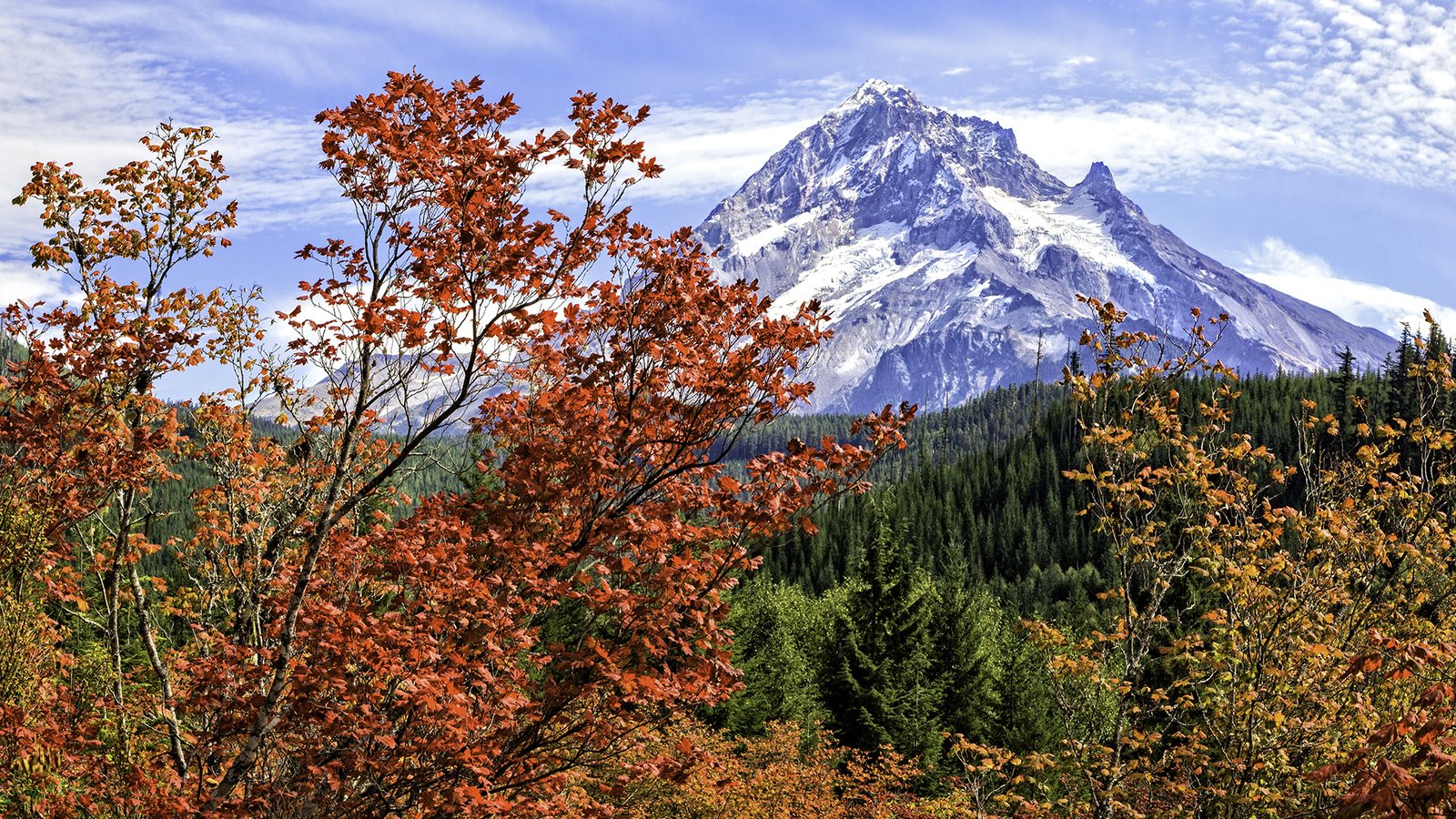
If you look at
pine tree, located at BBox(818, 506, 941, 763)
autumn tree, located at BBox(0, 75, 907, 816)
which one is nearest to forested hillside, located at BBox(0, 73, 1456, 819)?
autumn tree, located at BBox(0, 75, 907, 816)

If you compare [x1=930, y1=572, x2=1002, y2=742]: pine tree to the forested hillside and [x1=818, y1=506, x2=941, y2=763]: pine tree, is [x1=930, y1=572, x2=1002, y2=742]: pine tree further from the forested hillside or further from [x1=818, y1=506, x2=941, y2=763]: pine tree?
the forested hillside

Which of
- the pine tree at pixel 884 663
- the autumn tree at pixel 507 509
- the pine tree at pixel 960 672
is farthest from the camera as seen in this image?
the pine tree at pixel 960 672

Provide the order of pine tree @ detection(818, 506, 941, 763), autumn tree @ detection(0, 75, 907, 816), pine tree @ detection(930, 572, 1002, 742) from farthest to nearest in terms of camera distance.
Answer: pine tree @ detection(930, 572, 1002, 742)
pine tree @ detection(818, 506, 941, 763)
autumn tree @ detection(0, 75, 907, 816)

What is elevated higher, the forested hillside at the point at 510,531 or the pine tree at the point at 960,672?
the forested hillside at the point at 510,531

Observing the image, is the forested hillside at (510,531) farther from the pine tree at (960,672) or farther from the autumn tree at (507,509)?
the pine tree at (960,672)

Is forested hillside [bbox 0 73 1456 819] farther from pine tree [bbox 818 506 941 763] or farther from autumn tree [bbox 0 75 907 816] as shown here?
pine tree [bbox 818 506 941 763]

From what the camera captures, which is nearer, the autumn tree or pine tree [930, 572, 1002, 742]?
the autumn tree

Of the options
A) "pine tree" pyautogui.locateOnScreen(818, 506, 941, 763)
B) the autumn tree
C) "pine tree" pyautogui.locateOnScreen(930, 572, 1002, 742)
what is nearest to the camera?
the autumn tree

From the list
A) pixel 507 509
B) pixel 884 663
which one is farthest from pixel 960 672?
pixel 507 509

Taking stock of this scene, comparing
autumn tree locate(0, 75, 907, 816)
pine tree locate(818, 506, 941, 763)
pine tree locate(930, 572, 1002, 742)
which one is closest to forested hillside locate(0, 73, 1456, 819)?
autumn tree locate(0, 75, 907, 816)

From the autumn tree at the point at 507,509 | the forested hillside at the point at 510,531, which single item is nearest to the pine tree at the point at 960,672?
the forested hillside at the point at 510,531

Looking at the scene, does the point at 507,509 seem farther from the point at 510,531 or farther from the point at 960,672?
the point at 960,672

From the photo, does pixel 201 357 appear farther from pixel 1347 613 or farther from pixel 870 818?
pixel 870 818

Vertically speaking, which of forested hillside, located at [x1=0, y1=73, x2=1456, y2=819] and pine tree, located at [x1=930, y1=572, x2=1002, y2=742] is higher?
forested hillside, located at [x1=0, y1=73, x2=1456, y2=819]
